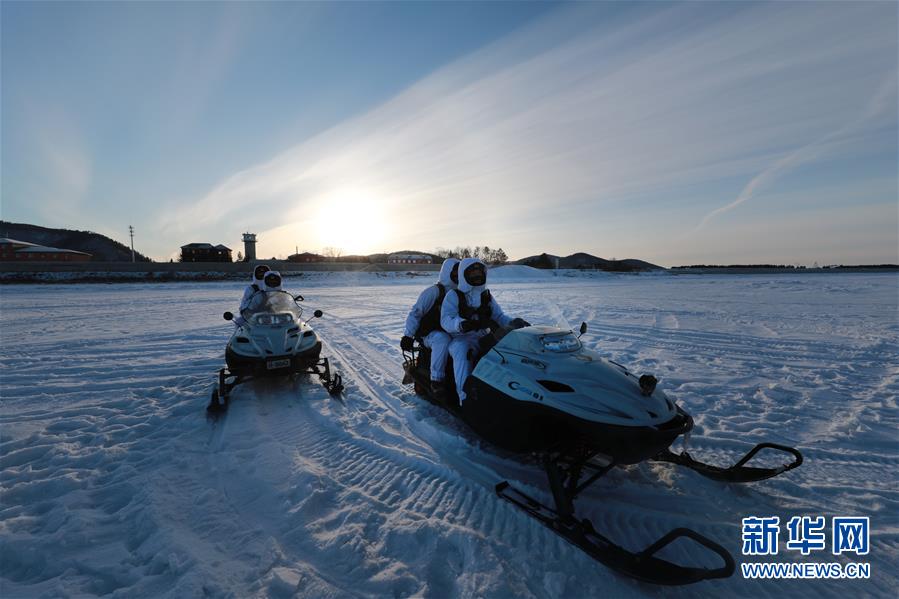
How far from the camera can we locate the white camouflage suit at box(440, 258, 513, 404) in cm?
402

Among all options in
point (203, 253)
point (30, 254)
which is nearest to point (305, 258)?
point (203, 253)

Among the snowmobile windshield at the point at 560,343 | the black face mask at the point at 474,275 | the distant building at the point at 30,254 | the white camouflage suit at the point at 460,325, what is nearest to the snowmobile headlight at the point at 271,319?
the white camouflage suit at the point at 460,325

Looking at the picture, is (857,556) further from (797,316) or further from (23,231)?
(23,231)

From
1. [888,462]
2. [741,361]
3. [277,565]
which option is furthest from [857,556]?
[741,361]

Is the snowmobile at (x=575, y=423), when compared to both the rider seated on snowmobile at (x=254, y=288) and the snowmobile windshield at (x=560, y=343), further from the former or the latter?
the rider seated on snowmobile at (x=254, y=288)

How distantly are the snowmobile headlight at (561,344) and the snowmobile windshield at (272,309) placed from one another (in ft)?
14.4

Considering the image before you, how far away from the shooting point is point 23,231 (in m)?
95.4

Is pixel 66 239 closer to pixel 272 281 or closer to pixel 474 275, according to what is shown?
pixel 272 281

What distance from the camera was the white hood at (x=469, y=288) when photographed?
16.1ft

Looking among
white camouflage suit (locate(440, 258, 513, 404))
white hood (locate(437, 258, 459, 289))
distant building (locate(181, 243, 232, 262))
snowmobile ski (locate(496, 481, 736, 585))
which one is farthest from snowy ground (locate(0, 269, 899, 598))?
distant building (locate(181, 243, 232, 262))

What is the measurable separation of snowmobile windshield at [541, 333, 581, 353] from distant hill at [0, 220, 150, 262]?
119293 millimetres

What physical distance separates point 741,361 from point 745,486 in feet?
15.7

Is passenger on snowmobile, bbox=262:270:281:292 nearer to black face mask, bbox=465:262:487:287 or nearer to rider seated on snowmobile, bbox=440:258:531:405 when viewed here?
rider seated on snowmobile, bbox=440:258:531:405

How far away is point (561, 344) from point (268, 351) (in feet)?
14.0
